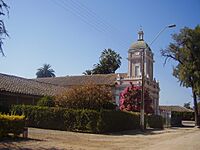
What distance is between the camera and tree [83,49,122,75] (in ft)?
285

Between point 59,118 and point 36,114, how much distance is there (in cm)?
218

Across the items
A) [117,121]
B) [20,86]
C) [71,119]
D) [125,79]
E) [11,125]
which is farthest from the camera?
[125,79]

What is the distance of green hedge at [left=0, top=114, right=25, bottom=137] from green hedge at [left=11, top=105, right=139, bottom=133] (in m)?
9.20

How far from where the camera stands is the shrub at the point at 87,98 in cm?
2809

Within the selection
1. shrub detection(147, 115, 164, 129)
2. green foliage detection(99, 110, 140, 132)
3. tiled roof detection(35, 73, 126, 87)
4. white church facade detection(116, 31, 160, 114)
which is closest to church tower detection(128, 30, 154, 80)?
white church facade detection(116, 31, 160, 114)

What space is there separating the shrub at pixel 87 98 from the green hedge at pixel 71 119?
115cm

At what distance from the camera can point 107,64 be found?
293 feet

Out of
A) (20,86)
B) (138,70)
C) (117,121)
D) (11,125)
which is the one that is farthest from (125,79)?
(11,125)

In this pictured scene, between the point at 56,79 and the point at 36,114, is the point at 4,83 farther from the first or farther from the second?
the point at 56,79

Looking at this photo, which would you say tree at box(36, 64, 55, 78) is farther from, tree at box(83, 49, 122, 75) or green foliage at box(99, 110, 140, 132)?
green foliage at box(99, 110, 140, 132)

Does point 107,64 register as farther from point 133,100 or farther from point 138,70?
point 133,100

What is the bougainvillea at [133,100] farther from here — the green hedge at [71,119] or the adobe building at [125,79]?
the green hedge at [71,119]

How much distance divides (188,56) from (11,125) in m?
38.5

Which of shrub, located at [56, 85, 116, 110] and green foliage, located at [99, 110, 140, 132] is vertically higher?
shrub, located at [56, 85, 116, 110]
